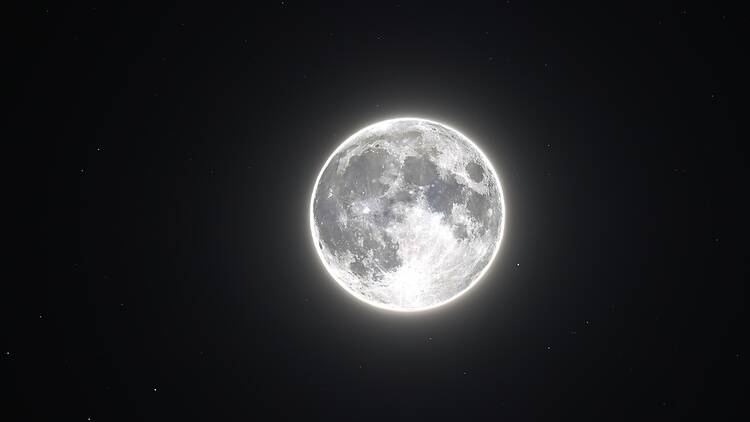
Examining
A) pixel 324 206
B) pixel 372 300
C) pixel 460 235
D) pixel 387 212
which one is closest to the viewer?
pixel 387 212

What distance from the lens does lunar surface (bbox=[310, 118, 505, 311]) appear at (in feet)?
16.5

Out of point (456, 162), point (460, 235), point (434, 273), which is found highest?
point (456, 162)

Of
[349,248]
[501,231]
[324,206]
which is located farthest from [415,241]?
[501,231]

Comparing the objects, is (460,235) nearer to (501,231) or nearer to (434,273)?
(434,273)

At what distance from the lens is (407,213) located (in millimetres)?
4945

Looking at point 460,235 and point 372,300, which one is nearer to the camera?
point 460,235

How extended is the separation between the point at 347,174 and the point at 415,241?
1090mm

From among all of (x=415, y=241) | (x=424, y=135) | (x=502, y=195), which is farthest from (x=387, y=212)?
(x=502, y=195)

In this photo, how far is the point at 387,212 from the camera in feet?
16.3

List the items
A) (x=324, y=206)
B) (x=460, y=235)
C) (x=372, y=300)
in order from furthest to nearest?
(x=372, y=300) → (x=324, y=206) → (x=460, y=235)

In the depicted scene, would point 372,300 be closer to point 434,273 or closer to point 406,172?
point 434,273

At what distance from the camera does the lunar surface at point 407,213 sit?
502 cm

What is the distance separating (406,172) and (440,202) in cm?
48

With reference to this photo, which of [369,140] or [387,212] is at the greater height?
[369,140]
